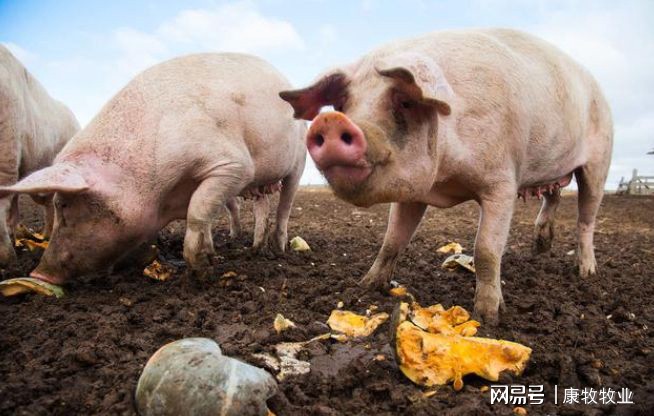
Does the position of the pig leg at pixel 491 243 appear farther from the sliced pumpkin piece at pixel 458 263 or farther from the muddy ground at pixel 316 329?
the sliced pumpkin piece at pixel 458 263

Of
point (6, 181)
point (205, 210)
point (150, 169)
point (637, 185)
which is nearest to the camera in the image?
point (150, 169)

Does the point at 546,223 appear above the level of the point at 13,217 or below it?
above

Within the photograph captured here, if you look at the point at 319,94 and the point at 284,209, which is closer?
the point at 319,94

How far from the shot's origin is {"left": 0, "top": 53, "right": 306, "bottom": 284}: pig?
12.5 ft

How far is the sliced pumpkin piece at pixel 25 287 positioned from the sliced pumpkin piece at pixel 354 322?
2021 millimetres

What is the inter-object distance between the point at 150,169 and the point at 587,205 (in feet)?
13.3

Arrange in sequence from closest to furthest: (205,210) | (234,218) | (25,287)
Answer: (25,287) → (205,210) → (234,218)

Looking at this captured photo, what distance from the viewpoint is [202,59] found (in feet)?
15.3

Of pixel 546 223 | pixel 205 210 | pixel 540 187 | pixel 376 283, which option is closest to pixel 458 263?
pixel 540 187

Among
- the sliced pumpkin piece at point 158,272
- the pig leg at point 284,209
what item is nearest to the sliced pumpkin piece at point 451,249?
the pig leg at point 284,209

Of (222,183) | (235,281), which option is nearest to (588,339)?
(235,281)

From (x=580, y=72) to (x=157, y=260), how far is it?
13.8 feet

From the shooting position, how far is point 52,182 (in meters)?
3.46

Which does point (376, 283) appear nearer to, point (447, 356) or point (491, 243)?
point (491, 243)
